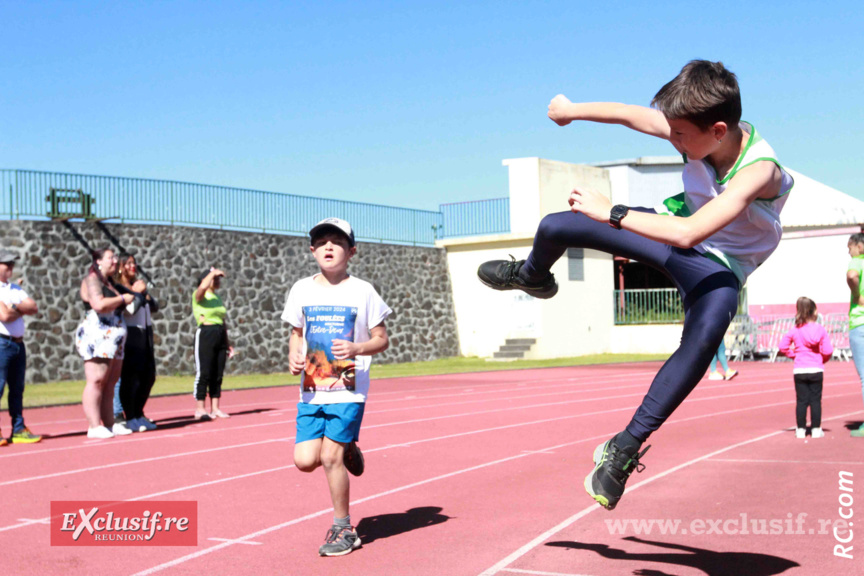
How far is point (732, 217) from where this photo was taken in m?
3.33

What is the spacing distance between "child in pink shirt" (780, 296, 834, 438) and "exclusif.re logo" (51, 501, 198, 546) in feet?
21.4

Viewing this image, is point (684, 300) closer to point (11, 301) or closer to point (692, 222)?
point (692, 222)

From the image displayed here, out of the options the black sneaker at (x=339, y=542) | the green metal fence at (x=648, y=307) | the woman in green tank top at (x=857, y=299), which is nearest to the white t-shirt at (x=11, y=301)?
the black sneaker at (x=339, y=542)

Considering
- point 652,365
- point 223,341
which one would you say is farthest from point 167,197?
point 652,365

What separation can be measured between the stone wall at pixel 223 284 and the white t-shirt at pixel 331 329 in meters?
15.2

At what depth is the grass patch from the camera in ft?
51.4

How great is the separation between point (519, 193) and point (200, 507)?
23.9m

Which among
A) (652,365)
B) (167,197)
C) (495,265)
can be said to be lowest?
(652,365)

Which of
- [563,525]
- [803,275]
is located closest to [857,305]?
[563,525]

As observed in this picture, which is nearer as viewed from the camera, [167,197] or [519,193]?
[167,197]

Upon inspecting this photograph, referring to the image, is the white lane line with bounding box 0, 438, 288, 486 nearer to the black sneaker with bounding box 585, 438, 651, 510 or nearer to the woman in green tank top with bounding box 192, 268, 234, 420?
the woman in green tank top with bounding box 192, 268, 234, 420

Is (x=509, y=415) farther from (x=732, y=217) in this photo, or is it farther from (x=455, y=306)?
(x=455, y=306)

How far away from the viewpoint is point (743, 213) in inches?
141

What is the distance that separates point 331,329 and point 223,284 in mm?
18801
